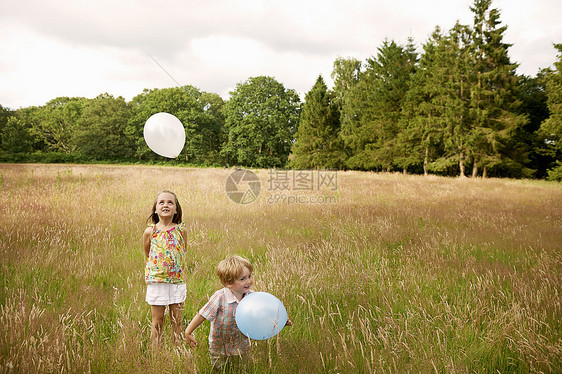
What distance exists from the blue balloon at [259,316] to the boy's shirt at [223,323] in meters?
0.21

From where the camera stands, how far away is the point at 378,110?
35.4 m

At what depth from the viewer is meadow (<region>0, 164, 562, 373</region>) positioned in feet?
6.56

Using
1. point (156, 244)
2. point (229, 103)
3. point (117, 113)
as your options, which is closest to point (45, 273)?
point (156, 244)

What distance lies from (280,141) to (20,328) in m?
48.6

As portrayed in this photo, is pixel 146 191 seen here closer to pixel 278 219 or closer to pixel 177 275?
pixel 278 219

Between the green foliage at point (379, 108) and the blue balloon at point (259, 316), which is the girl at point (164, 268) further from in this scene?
the green foliage at point (379, 108)

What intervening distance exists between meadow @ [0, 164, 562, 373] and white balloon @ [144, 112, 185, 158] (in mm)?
1703

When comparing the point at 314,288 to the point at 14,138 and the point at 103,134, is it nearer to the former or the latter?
the point at 14,138

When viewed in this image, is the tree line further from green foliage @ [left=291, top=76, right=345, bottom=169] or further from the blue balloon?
the blue balloon

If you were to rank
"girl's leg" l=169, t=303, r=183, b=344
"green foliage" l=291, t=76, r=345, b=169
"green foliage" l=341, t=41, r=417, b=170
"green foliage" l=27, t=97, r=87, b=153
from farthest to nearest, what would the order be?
"green foliage" l=27, t=97, r=87, b=153 → "green foliage" l=291, t=76, r=345, b=169 → "green foliage" l=341, t=41, r=417, b=170 → "girl's leg" l=169, t=303, r=183, b=344

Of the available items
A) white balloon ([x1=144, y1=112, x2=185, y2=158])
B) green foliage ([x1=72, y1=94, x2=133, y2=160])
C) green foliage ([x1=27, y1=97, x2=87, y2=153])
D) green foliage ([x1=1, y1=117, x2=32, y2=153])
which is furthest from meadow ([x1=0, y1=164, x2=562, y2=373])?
green foliage ([x1=27, y1=97, x2=87, y2=153])

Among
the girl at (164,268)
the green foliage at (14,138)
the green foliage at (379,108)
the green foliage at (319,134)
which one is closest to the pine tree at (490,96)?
the green foliage at (379,108)

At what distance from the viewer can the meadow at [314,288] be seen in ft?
6.56

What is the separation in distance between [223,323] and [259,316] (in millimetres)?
380
